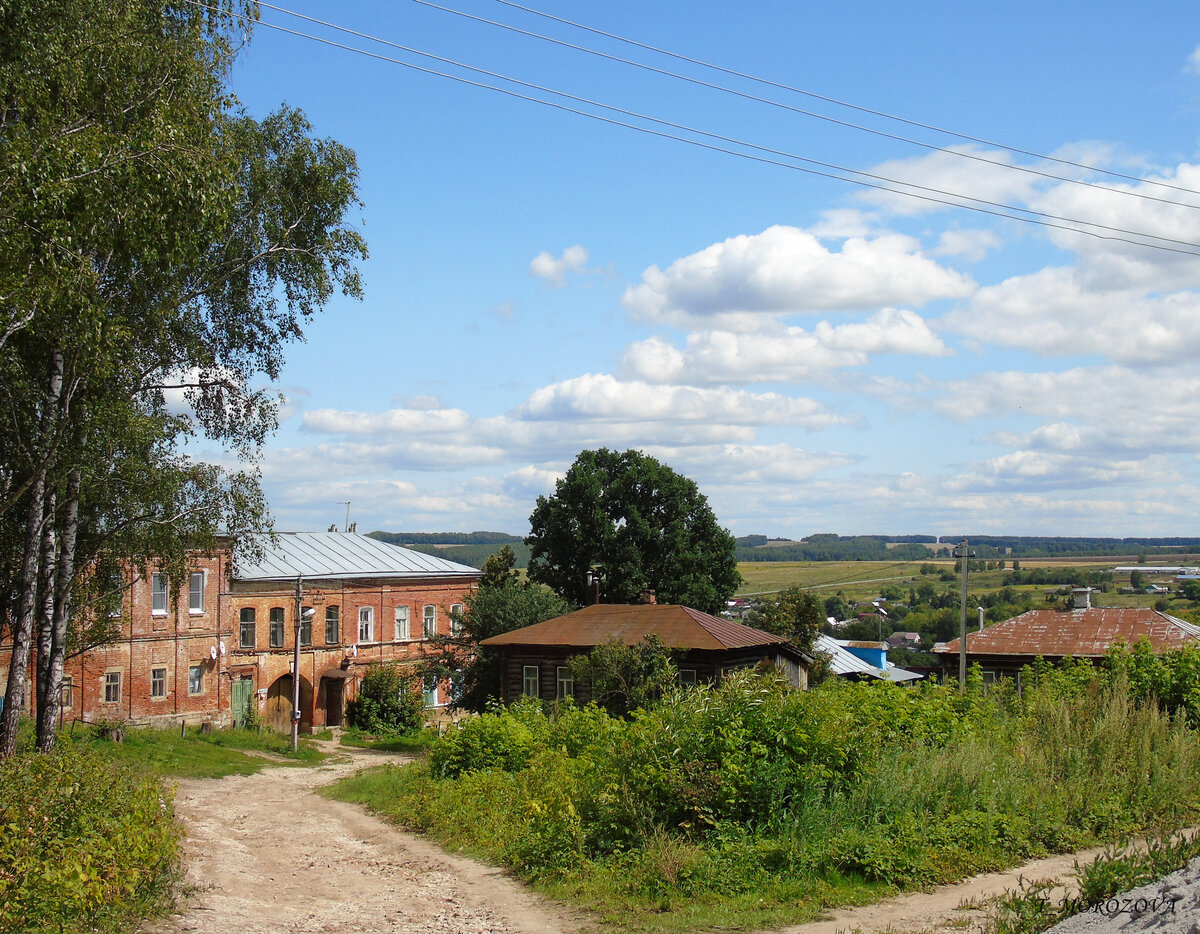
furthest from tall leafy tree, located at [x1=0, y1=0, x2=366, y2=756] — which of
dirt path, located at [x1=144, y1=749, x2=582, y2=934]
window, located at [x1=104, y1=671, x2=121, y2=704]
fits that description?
window, located at [x1=104, y1=671, x2=121, y2=704]

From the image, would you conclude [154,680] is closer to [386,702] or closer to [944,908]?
[386,702]

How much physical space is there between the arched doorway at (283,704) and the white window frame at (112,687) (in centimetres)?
694

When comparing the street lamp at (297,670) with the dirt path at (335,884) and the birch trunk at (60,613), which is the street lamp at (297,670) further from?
the dirt path at (335,884)

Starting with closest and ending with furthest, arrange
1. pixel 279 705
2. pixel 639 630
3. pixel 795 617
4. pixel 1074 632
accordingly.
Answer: pixel 639 630 → pixel 1074 632 → pixel 795 617 → pixel 279 705

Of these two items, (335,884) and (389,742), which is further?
(389,742)

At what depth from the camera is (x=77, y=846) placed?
332 inches

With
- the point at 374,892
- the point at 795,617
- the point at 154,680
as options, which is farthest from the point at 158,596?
the point at 374,892

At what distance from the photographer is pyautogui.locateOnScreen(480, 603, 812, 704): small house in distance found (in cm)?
2842

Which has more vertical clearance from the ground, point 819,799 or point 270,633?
point 819,799

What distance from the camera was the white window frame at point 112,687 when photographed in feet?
116

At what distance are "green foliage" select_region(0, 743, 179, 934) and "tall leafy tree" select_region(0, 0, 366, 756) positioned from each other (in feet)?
15.5

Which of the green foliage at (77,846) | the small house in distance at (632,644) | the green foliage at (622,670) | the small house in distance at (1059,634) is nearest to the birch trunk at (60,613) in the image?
the green foliage at (77,846)

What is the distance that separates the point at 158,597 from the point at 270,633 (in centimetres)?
543

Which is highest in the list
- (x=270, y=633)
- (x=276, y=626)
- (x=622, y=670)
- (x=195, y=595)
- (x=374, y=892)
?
(x=195, y=595)
